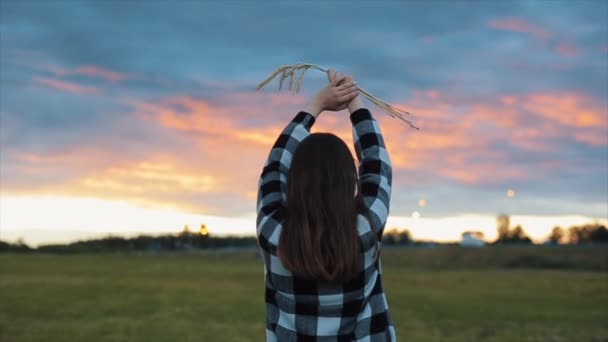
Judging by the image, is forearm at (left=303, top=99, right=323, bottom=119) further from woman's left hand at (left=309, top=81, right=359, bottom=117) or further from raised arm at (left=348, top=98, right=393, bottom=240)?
raised arm at (left=348, top=98, right=393, bottom=240)

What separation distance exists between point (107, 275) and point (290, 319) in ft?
116

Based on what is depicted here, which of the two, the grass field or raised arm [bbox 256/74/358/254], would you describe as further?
the grass field

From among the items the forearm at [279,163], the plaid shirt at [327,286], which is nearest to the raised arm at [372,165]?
the plaid shirt at [327,286]

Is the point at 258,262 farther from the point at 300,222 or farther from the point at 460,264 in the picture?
the point at 300,222

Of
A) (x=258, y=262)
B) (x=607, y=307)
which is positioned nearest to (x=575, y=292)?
(x=607, y=307)

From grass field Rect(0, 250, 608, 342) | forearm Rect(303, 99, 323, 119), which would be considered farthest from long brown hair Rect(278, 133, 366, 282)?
grass field Rect(0, 250, 608, 342)

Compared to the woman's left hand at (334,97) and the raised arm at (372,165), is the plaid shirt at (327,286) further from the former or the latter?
the woman's left hand at (334,97)

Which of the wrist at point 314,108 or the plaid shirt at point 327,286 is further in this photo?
the wrist at point 314,108

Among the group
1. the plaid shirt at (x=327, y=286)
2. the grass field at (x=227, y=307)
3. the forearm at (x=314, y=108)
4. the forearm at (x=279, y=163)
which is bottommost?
the grass field at (x=227, y=307)

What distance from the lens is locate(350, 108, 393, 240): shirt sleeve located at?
271 cm

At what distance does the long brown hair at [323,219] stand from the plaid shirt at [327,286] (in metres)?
0.06

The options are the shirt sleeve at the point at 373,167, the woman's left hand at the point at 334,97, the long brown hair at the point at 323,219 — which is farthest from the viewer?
the woman's left hand at the point at 334,97

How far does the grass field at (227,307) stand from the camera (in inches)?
666

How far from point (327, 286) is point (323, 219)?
267 millimetres
